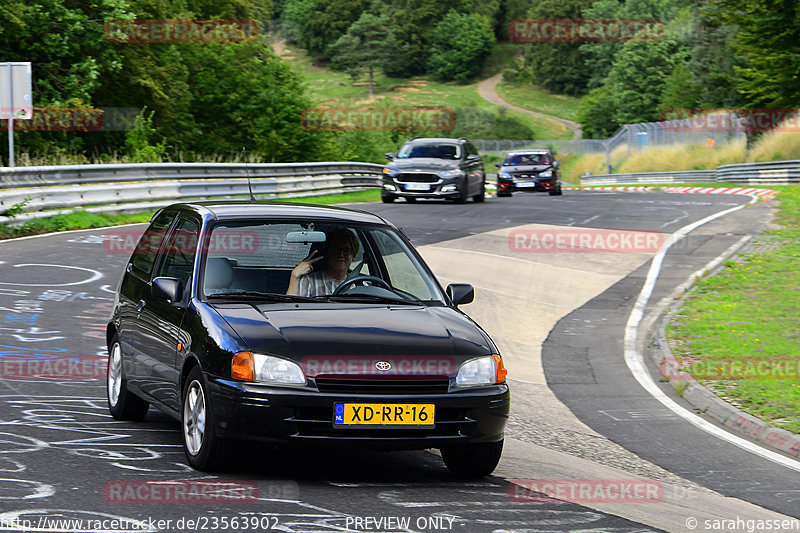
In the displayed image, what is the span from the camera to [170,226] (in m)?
8.15

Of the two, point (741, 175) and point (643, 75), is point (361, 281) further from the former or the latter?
point (643, 75)

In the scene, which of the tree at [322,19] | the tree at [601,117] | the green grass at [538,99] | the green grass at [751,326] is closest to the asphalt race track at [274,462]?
the green grass at [751,326]

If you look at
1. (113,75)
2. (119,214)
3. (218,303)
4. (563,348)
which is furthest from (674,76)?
(218,303)

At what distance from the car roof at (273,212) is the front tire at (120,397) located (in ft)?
4.05

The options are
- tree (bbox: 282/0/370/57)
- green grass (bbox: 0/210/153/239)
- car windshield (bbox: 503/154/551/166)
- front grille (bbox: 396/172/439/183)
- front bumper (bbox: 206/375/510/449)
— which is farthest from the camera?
tree (bbox: 282/0/370/57)

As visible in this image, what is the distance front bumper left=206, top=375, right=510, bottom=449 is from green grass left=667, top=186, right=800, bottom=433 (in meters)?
4.00

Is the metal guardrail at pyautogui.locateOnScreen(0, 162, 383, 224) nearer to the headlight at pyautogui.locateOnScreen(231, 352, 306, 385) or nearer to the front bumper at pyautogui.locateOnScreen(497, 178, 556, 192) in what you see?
the front bumper at pyautogui.locateOnScreen(497, 178, 556, 192)

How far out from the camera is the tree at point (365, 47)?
168 metres

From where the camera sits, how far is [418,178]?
29.7 meters

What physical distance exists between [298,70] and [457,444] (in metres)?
41.4

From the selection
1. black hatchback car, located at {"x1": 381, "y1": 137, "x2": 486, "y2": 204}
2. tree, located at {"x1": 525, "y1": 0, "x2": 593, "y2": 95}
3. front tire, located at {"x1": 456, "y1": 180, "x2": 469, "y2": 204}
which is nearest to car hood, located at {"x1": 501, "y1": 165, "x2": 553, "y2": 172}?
black hatchback car, located at {"x1": 381, "y1": 137, "x2": 486, "y2": 204}

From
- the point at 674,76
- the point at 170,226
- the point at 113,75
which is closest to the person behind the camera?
the point at 170,226

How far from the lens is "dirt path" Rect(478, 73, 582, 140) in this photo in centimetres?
13794

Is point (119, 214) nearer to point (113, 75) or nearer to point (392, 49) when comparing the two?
point (113, 75)
